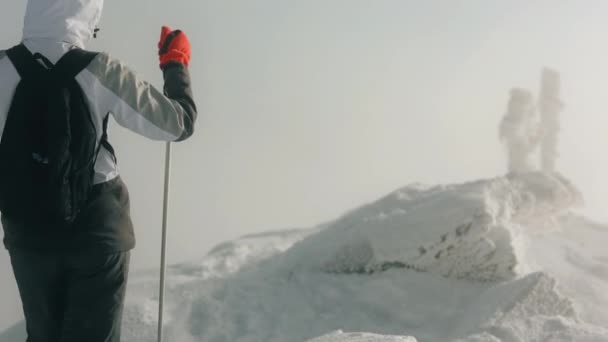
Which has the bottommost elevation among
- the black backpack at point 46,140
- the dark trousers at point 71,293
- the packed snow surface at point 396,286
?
the packed snow surface at point 396,286

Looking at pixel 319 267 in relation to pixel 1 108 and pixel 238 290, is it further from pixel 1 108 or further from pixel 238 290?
pixel 1 108

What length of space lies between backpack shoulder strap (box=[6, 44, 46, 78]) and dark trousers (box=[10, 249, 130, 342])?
74 centimetres

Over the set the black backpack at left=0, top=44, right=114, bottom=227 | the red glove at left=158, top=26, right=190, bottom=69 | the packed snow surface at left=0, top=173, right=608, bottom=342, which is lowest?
the packed snow surface at left=0, top=173, right=608, bottom=342

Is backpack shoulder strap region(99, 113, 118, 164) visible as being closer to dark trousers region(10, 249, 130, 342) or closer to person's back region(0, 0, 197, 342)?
person's back region(0, 0, 197, 342)

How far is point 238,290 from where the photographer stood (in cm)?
571

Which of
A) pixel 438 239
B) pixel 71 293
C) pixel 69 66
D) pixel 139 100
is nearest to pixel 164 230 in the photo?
pixel 71 293

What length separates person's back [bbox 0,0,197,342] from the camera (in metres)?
2.32

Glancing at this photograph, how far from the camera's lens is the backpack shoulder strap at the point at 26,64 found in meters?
2.26

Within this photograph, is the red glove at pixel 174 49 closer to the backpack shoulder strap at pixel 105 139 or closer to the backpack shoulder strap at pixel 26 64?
the backpack shoulder strap at pixel 105 139

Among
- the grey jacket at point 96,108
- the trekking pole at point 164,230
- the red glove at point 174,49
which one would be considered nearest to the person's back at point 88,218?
the grey jacket at point 96,108

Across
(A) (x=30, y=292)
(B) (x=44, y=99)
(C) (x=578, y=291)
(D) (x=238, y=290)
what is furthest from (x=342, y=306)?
(B) (x=44, y=99)

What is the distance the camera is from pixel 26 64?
2.27 m

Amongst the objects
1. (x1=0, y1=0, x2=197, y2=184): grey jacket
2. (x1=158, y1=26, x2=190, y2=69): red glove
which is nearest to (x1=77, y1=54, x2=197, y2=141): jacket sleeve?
(x1=0, y1=0, x2=197, y2=184): grey jacket

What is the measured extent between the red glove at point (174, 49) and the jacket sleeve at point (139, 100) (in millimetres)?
100
